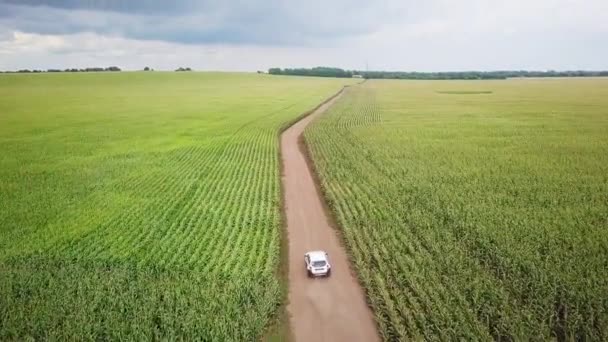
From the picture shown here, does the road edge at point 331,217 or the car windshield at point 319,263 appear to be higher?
the car windshield at point 319,263

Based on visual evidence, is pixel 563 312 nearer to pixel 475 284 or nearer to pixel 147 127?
pixel 475 284

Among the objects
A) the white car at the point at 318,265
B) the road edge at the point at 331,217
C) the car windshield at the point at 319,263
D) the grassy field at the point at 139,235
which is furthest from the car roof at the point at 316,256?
the grassy field at the point at 139,235

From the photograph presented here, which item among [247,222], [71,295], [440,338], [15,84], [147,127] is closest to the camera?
[440,338]

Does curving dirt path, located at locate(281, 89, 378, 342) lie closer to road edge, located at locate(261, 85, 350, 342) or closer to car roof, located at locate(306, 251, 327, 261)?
road edge, located at locate(261, 85, 350, 342)

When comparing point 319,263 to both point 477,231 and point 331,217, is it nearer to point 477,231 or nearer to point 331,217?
point 331,217

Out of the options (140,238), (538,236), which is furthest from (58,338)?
(538,236)

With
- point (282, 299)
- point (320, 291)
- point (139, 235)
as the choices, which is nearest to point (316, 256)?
point (320, 291)

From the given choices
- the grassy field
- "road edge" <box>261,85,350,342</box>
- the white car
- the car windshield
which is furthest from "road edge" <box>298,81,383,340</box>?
the grassy field

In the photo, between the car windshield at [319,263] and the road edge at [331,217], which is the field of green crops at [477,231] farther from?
the car windshield at [319,263]
